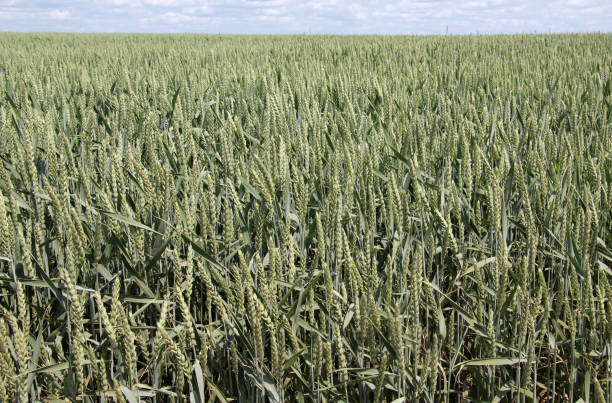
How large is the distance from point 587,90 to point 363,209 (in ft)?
8.93

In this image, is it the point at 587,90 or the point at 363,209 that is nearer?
the point at 363,209

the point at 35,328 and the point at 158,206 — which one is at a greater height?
the point at 158,206

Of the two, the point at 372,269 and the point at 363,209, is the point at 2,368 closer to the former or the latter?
the point at 372,269

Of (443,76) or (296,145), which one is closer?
(296,145)

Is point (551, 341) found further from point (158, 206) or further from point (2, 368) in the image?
point (2, 368)

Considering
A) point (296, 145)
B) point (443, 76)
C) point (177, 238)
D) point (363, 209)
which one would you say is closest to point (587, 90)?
point (443, 76)

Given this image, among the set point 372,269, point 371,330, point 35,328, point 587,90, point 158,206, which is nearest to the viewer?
point 371,330

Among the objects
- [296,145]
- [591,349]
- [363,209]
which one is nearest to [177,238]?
[363,209]

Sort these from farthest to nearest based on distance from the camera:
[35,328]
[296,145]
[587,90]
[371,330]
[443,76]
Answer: [443,76], [587,90], [296,145], [35,328], [371,330]

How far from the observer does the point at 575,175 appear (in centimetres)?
176

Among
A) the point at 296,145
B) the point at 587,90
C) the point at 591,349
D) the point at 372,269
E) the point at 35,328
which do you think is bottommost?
the point at 35,328

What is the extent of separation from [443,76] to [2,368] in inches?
152

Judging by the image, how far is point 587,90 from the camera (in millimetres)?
3354

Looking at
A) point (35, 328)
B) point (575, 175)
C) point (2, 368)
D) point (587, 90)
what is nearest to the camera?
point (2, 368)
